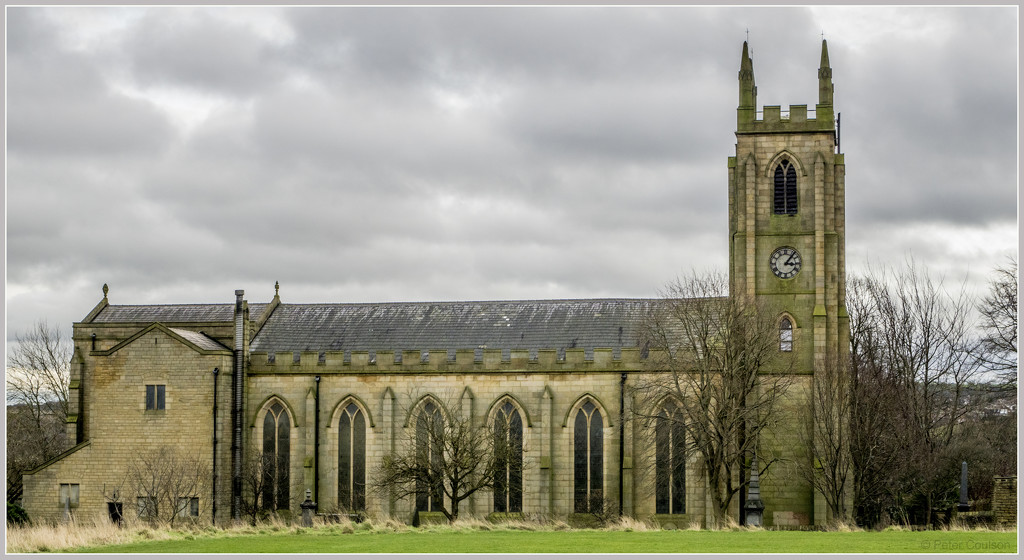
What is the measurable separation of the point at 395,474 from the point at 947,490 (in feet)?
79.7

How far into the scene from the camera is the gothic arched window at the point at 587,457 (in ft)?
167

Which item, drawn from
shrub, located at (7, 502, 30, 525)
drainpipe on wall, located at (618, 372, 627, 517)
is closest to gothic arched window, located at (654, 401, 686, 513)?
drainpipe on wall, located at (618, 372, 627, 517)

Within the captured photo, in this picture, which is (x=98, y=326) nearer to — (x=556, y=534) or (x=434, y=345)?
(x=434, y=345)

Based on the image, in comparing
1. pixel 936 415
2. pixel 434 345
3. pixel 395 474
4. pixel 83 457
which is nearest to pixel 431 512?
pixel 395 474

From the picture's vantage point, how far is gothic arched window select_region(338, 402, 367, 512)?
171 feet

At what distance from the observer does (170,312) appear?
58.3 metres

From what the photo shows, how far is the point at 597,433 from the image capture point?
51.3 metres

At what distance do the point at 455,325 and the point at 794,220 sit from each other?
14878 millimetres

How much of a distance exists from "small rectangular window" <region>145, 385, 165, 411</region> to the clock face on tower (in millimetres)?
25295

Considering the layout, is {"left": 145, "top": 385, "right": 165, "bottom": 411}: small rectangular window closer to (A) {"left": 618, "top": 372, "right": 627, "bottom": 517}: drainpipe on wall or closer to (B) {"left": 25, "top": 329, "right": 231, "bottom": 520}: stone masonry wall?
(B) {"left": 25, "top": 329, "right": 231, "bottom": 520}: stone masonry wall

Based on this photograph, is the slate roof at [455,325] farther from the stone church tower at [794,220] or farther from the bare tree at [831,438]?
the bare tree at [831,438]

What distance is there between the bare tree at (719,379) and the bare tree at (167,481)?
58.2 ft

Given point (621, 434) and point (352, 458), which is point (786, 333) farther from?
point (352, 458)

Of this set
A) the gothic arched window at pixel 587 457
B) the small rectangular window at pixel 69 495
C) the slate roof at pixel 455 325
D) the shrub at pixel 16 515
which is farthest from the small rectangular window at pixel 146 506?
the gothic arched window at pixel 587 457
